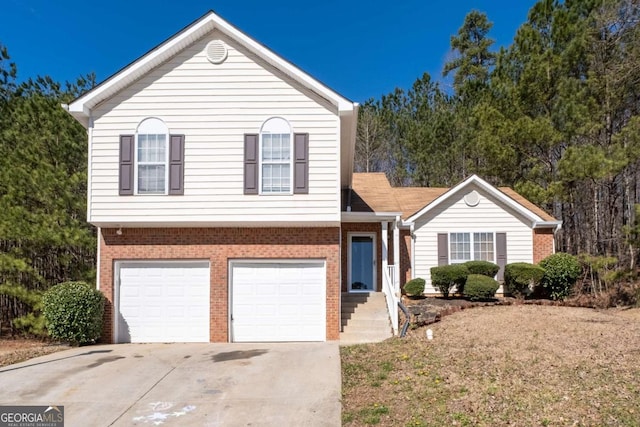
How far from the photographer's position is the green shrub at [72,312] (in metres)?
11.3

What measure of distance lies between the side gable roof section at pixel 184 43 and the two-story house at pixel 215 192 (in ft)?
0.10

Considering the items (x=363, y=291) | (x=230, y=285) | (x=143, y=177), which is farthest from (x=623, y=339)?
(x=143, y=177)

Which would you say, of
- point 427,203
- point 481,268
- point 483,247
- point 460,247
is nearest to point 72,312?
point 481,268

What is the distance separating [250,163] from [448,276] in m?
8.15

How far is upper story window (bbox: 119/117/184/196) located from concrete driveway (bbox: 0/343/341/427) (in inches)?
151

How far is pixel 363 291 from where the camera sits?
16.1 metres

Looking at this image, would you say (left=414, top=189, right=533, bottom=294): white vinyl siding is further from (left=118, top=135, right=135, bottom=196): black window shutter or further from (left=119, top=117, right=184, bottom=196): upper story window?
(left=118, top=135, right=135, bottom=196): black window shutter

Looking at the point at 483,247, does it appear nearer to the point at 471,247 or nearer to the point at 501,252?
the point at 471,247

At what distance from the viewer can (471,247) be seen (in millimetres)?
17578

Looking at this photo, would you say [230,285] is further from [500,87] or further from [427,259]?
[500,87]

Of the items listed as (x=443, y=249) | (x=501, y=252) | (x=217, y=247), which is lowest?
(x=501, y=252)

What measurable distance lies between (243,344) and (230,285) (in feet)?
4.81

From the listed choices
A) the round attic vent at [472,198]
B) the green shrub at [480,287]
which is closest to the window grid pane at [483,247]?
the round attic vent at [472,198]

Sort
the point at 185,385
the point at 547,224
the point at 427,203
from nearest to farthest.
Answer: the point at 185,385 < the point at 547,224 < the point at 427,203
